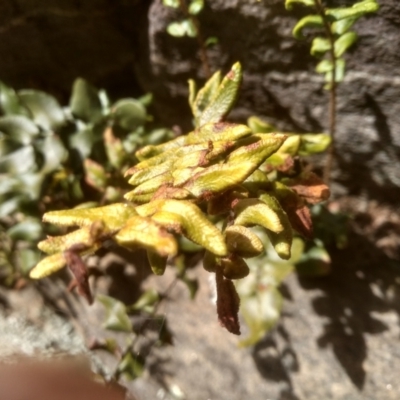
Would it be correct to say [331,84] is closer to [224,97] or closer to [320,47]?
[320,47]

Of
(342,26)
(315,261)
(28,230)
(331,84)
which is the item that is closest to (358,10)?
(342,26)

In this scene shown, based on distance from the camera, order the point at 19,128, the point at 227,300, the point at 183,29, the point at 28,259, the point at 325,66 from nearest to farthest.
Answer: the point at 227,300 → the point at 325,66 → the point at 183,29 → the point at 19,128 → the point at 28,259

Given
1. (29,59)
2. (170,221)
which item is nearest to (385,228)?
(170,221)

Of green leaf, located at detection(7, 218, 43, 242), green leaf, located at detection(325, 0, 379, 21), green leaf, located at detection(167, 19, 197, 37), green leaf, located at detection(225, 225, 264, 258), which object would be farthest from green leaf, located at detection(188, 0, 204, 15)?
green leaf, located at detection(7, 218, 43, 242)

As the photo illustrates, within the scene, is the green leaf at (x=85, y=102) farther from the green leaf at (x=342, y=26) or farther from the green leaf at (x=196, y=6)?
the green leaf at (x=342, y=26)

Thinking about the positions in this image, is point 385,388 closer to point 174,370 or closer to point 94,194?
point 174,370
